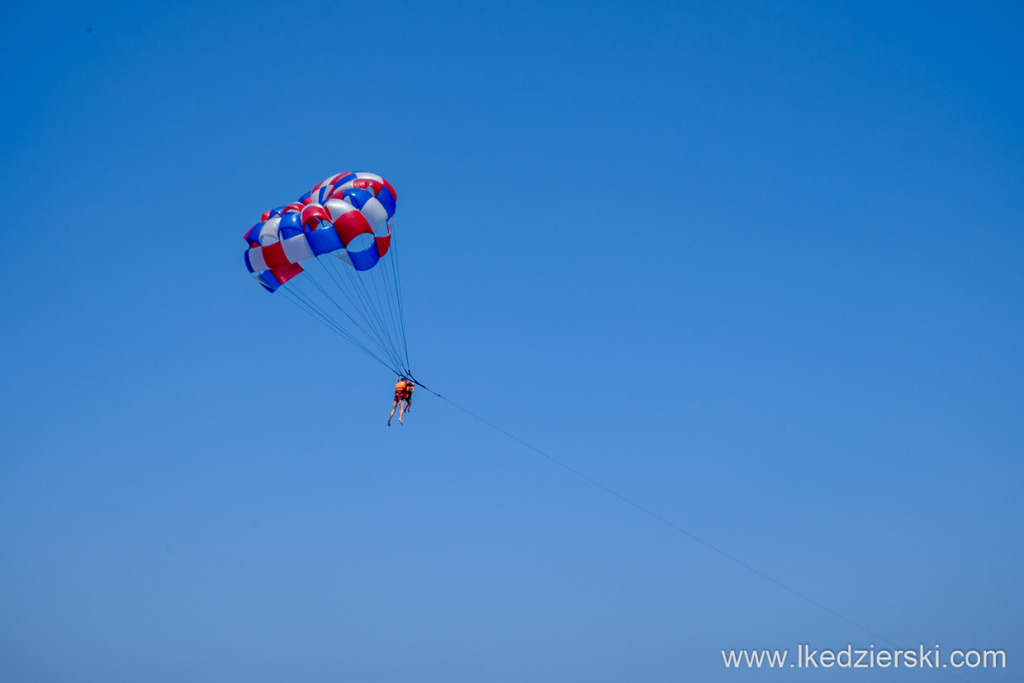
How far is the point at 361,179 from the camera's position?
73.0ft

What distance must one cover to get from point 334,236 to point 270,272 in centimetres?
249

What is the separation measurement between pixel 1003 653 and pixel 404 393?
1585 centimetres

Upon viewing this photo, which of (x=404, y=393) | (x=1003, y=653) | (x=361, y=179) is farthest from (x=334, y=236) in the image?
(x=1003, y=653)

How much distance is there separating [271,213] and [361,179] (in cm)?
239

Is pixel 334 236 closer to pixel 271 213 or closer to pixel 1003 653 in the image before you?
pixel 271 213

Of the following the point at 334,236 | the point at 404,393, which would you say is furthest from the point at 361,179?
the point at 404,393

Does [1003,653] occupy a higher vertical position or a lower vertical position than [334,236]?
lower

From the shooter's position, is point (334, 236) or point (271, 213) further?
point (271, 213)

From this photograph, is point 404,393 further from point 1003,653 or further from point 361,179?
point 1003,653

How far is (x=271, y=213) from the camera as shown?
72.6 ft

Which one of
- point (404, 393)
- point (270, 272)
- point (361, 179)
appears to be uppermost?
point (361, 179)

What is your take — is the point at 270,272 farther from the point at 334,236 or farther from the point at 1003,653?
the point at 1003,653

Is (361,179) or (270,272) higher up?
(361,179)

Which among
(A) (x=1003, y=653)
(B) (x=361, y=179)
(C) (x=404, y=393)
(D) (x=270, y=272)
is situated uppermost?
(B) (x=361, y=179)
